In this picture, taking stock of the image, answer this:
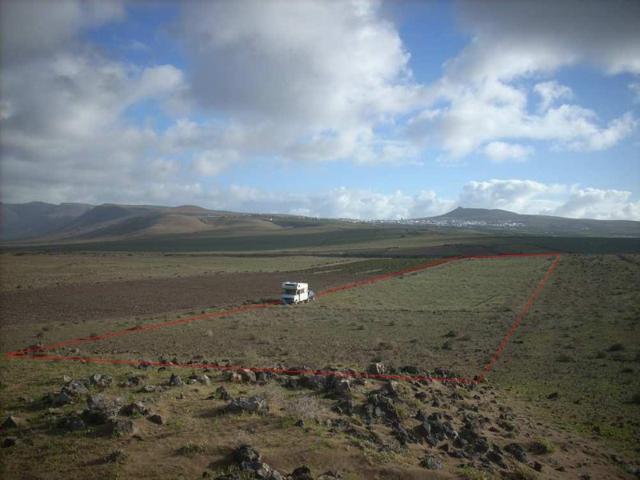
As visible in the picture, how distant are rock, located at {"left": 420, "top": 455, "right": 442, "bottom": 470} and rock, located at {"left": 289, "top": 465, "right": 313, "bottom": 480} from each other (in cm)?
276

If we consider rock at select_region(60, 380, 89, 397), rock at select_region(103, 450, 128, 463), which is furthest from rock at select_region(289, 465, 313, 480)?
rock at select_region(60, 380, 89, 397)

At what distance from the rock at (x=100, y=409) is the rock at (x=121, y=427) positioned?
11.2 inches

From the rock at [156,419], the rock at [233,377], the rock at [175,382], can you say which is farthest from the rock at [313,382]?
the rock at [156,419]

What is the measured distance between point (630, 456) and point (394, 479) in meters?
8.01

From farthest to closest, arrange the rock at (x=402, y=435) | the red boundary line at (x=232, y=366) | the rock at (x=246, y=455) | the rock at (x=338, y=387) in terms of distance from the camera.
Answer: the red boundary line at (x=232, y=366) < the rock at (x=338, y=387) < the rock at (x=402, y=435) < the rock at (x=246, y=455)

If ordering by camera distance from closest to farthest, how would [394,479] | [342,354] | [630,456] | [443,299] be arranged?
[394,479]
[630,456]
[342,354]
[443,299]

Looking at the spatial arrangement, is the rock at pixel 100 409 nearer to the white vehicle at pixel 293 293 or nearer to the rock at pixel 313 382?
the rock at pixel 313 382

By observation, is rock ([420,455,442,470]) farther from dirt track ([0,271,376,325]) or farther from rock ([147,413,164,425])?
dirt track ([0,271,376,325])

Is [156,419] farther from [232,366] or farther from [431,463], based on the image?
[232,366]

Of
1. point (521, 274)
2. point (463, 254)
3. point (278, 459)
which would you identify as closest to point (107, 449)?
point (278, 459)

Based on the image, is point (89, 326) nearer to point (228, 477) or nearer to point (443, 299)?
point (228, 477)

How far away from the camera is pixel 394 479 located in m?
8.84

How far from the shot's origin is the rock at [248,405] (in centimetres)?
1116

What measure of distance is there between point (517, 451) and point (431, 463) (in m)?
3.25
